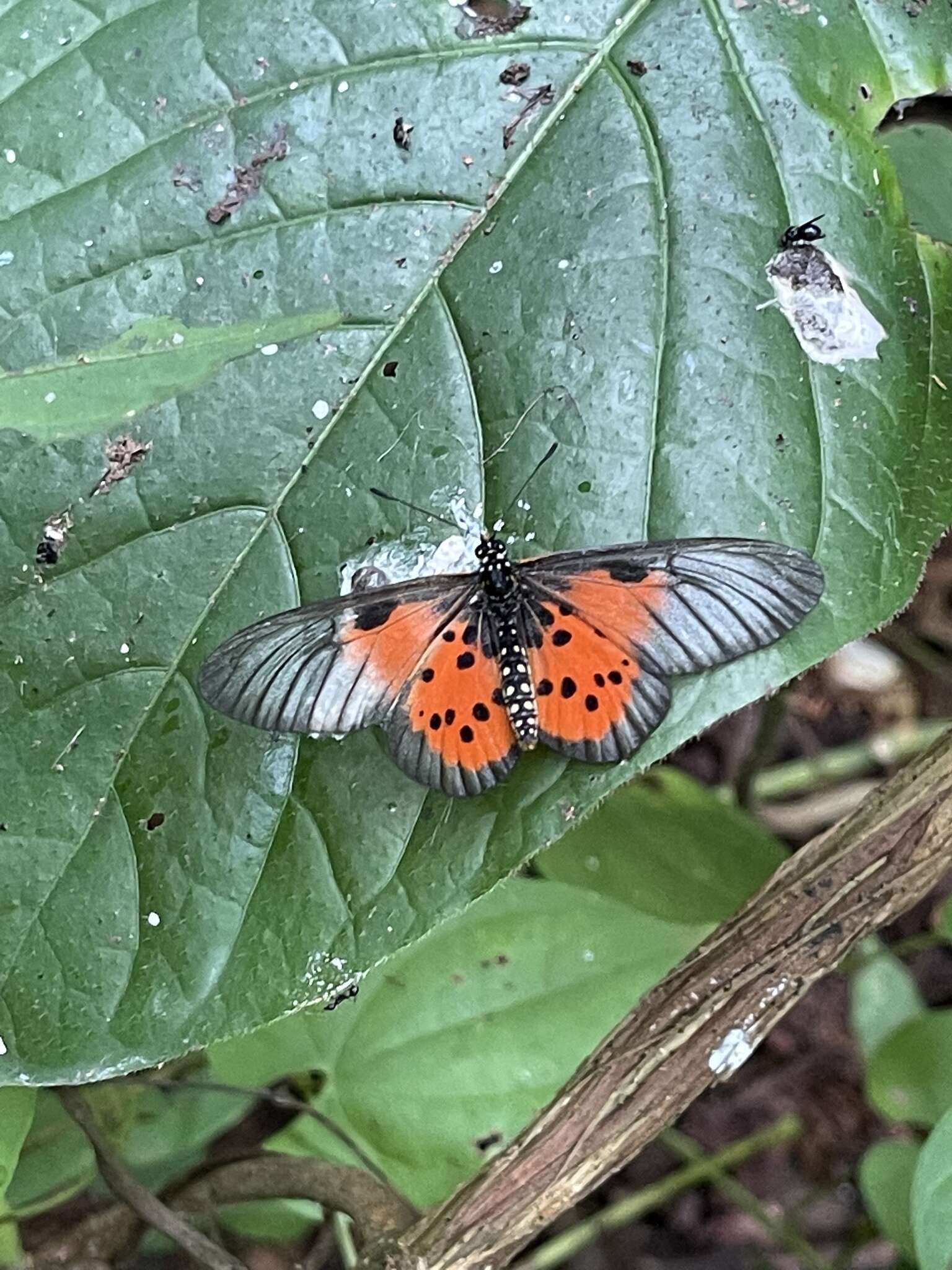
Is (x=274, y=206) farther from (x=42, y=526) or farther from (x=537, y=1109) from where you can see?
(x=537, y=1109)

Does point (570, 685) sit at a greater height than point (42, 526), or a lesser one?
lesser

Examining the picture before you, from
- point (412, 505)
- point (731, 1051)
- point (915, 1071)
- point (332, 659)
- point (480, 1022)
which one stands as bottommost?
point (915, 1071)

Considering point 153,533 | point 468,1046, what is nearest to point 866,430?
point 153,533

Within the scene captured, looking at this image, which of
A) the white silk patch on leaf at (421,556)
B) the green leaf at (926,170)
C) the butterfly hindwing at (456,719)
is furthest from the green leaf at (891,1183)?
the green leaf at (926,170)

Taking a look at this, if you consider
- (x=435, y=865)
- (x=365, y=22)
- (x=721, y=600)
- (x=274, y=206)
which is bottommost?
(x=435, y=865)

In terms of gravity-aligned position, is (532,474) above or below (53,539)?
below

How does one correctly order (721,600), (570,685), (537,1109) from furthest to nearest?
(537,1109) < (570,685) < (721,600)

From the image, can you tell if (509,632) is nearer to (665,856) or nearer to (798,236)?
(798,236)

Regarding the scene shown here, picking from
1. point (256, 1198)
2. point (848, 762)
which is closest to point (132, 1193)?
point (256, 1198)
